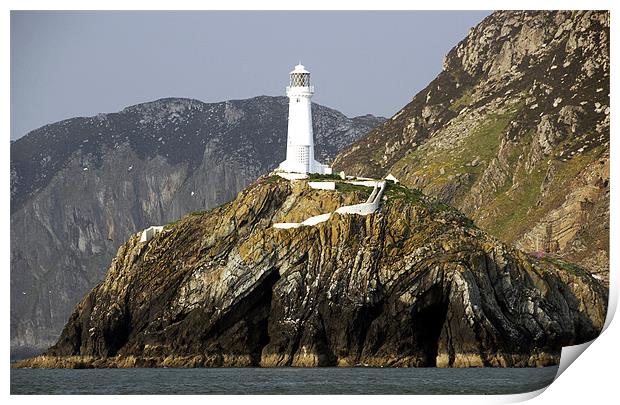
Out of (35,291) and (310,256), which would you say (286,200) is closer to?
(310,256)

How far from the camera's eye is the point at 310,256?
6500cm

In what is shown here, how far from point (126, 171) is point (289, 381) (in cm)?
4892

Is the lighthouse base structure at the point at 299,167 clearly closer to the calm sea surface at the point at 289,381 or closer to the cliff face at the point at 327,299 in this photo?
the cliff face at the point at 327,299

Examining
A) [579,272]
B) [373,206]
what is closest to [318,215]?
[373,206]

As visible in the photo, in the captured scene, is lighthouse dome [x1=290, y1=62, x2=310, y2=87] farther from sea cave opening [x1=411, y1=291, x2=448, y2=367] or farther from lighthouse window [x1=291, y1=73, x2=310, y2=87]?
sea cave opening [x1=411, y1=291, x2=448, y2=367]

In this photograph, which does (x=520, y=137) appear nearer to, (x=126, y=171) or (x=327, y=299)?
(x=126, y=171)

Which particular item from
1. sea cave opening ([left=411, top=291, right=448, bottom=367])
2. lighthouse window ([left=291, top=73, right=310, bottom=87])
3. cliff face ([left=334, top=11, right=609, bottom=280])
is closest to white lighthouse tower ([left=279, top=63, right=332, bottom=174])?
lighthouse window ([left=291, top=73, right=310, bottom=87])

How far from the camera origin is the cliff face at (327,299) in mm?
63562

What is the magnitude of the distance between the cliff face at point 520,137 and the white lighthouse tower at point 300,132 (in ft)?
36.3

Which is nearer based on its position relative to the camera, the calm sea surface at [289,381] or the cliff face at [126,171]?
the calm sea surface at [289,381]

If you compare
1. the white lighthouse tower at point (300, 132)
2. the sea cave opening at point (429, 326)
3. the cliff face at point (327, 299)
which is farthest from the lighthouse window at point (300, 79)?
the sea cave opening at point (429, 326)

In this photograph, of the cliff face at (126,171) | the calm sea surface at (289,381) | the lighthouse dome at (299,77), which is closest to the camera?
the calm sea surface at (289,381)

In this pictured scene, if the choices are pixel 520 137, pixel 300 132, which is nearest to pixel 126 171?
pixel 520 137

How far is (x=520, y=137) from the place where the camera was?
3659 inches
